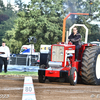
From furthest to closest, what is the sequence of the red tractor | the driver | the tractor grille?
the driver
the tractor grille
the red tractor

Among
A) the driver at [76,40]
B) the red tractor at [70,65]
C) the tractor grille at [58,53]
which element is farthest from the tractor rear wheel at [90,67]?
the tractor grille at [58,53]

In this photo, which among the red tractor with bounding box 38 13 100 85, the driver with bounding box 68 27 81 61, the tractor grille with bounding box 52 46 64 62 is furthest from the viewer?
the driver with bounding box 68 27 81 61

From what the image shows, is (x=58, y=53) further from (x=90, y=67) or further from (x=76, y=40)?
(x=90, y=67)

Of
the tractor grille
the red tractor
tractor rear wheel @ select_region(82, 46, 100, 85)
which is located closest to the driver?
the red tractor

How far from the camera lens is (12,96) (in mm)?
6492

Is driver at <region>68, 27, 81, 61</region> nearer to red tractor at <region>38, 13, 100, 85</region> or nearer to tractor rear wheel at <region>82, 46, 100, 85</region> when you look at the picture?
red tractor at <region>38, 13, 100, 85</region>

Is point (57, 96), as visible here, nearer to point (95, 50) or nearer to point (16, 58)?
point (95, 50)

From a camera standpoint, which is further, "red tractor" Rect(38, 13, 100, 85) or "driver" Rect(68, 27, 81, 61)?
"driver" Rect(68, 27, 81, 61)

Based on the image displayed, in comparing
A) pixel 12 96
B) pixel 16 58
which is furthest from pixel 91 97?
pixel 16 58

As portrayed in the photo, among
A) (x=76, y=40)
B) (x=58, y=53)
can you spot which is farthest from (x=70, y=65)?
(x=76, y=40)

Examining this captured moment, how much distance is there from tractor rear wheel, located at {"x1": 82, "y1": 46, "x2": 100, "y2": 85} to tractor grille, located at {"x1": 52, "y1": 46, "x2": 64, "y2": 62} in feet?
2.75

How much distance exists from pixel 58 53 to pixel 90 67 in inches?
48.2

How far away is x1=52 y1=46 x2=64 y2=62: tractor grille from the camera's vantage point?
10109mm

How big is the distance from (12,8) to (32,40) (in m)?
84.3
